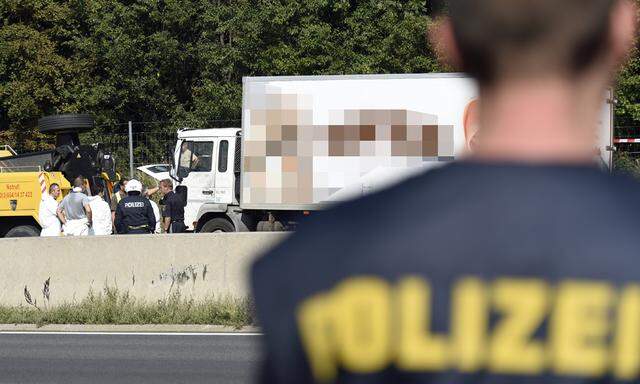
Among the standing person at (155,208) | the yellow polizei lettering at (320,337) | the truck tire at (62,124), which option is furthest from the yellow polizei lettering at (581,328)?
the truck tire at (62,124)

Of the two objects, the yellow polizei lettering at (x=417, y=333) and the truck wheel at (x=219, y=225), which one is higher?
the yellow polizei lettering at (x=417, y=333)

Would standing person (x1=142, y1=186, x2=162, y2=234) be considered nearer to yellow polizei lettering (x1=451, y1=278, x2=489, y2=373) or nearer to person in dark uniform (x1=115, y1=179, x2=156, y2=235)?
person in dark uniform (x1=115, y1=179, x2=156, y2=235)

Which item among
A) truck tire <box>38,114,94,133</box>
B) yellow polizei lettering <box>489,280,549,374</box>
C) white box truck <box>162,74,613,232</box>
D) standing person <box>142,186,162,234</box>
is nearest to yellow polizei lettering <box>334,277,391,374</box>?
yellow polizei lettering <box>489,280,549,374</box>

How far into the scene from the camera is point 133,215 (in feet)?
56.6

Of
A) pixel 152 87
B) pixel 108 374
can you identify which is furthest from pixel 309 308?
pixel 152 87

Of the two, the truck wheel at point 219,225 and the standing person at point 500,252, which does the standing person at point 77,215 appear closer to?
the truck wheel at point 219,225

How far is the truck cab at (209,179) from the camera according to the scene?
22391mm

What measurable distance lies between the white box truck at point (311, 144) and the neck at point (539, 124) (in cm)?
1868

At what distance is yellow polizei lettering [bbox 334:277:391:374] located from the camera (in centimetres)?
157

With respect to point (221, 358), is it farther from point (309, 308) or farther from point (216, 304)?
point (309, 308)

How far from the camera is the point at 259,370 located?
1755 millimetres

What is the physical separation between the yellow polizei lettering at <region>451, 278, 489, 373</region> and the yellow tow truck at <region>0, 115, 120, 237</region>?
21.3m

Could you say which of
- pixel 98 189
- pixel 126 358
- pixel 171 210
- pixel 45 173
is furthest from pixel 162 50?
pixel 126 358

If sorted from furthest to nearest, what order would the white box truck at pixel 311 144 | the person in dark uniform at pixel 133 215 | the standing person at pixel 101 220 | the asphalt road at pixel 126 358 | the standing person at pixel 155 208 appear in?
the white box truck at pixel 311 144, the standing person at pixel 155 208, the standing person at pixel 101 220, the person in dark uniform at pixel 133 215, the asphalt road at pixel 126 358
